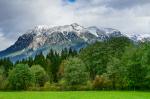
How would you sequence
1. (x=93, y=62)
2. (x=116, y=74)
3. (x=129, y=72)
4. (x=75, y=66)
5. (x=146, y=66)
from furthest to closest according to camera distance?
(x=93, y=62)
(x=75, y=66)
(x=116, y=74)
(x=129, y=72)
(x=146, y=66)

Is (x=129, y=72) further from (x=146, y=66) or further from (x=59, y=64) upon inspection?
(x=59, y=64)

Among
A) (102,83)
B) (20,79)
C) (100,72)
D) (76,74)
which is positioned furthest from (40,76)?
(102,83)

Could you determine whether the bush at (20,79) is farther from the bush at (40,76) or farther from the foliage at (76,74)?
the foliage at (76,74)

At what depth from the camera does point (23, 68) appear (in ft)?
496

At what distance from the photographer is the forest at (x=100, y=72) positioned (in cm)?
11700

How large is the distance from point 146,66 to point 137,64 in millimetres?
6410

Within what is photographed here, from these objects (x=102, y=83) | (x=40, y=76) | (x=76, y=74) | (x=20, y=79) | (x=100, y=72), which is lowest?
(x=102, y=83)

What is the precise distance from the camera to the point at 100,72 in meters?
143

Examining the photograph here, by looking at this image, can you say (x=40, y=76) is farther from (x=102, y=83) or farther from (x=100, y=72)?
(x=102, y=83)

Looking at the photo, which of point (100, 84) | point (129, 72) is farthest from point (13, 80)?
point (129, 72)

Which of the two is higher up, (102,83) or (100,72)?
(100,72)

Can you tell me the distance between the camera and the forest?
117000 mm

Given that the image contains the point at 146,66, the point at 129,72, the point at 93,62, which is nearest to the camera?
the point at 146,66

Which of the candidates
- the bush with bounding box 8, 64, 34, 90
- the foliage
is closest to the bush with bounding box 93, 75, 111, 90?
the foliage
